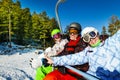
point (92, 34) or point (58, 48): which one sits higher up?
point (92, 34)

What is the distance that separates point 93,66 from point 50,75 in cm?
73

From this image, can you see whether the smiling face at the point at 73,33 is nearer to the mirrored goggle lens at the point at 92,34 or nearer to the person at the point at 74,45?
the person at the point at 74,45

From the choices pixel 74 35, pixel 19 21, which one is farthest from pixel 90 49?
pixel 19 21

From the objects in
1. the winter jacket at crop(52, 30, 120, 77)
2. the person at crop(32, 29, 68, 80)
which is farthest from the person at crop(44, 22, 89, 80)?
the winter jacket at crop(52, 30, 120, 77)

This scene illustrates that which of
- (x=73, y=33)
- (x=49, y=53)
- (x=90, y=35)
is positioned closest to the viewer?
(x=90, y=35)

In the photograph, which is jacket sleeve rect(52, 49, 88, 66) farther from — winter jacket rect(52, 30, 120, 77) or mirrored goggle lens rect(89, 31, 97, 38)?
mirrored goggle lens rect(89, 31, 97, 38)

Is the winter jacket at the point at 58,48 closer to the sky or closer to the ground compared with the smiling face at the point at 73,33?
closer to the ground

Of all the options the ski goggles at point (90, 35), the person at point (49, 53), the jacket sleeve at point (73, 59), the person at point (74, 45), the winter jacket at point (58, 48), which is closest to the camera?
the ski goggles at point (90, 35)

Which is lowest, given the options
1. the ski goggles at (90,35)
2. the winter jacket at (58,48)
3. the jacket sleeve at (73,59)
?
the jacket sleeve at (73,59)

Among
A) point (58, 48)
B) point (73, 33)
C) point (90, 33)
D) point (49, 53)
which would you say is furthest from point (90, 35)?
point (58, 48)

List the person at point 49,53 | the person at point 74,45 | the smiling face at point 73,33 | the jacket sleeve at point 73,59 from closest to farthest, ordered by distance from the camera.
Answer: the jacket sleeve at point 73,59
the person at point 74,45
the person at point 49,53
the smiling face at point 73,33

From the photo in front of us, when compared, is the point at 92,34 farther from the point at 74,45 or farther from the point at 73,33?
the point at 73,33

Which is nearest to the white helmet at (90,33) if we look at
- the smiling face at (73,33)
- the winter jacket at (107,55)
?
the winter jacket at (107,55)

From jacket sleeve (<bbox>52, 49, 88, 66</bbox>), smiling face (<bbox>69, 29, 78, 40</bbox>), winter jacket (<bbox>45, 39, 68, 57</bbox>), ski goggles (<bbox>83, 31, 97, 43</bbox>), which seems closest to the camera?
ski goggles (<bbox>83, 31, 97, 43</bbox>)
